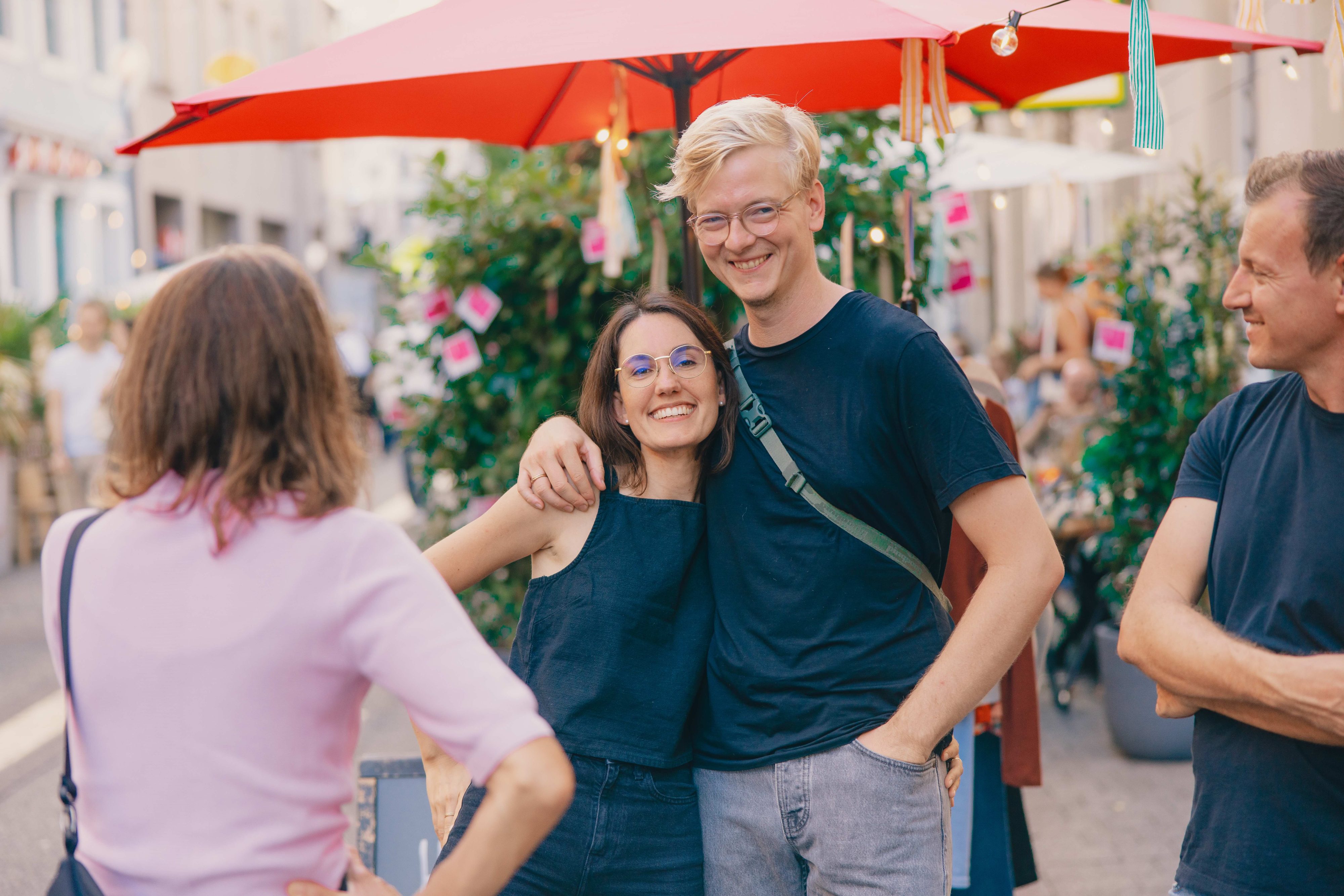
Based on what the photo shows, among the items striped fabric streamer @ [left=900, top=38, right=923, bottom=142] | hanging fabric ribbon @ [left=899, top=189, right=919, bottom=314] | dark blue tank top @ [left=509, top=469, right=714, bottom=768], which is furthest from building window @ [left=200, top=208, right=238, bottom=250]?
dark blue tank top @ [left=509, top=469, right=714, bottom=768]

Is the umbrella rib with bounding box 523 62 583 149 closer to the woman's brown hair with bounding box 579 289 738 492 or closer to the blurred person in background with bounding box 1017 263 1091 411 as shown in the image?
the woman's brown hair with bounding box 579 289 738 492

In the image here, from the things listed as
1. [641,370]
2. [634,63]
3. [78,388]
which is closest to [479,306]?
[634,63]

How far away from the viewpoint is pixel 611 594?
2186 mm

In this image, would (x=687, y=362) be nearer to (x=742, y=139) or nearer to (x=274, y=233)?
(x=742, y=139)

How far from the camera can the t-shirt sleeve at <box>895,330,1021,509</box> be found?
80.6 inches

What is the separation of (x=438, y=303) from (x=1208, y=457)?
3.86 m

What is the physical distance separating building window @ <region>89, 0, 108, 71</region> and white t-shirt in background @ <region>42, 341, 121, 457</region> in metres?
12.3

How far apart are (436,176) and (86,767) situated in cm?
442

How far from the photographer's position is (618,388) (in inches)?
95.1

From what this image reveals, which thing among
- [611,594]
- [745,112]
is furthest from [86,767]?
[745,112]

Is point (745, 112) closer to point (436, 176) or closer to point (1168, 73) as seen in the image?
point (436, 176)

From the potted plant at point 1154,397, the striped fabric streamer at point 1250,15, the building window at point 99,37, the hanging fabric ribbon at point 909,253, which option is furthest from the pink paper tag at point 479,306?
the building window at point 99,37

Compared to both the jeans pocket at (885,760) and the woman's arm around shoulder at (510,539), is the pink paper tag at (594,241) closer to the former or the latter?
the woman's arm around shoulder at (510,539)

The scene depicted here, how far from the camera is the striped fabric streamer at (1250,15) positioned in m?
2.50
